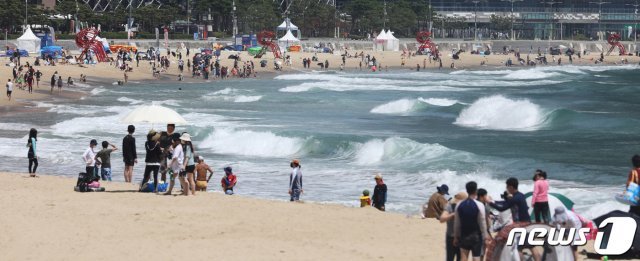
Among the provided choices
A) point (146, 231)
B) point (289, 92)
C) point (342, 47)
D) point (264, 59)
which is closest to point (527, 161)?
point (146, 231)

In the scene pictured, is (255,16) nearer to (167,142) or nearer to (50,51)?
(50,51)

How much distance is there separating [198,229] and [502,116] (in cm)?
3525

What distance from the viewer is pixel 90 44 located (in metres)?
80.2

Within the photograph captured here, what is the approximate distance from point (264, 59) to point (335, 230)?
8513 cm

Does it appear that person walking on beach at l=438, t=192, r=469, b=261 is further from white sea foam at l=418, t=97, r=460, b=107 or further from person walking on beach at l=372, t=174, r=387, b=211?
white sea foam at l=418, t=97, r=460, b=107

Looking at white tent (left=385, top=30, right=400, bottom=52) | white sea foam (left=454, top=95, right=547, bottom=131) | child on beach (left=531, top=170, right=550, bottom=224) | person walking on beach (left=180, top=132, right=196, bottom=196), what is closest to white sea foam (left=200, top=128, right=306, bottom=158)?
white sea foam (left=454, top=95, right=547, bottom=131)

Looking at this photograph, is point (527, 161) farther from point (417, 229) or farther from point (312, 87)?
point (312, 87)

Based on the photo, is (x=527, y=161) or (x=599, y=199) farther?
(x=527, y=161)

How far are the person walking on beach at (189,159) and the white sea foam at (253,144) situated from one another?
44.3ft

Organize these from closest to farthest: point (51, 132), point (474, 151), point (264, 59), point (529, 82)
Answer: point (474, 151) < point (51, 132) < point (529, 82) < point (264, 59)

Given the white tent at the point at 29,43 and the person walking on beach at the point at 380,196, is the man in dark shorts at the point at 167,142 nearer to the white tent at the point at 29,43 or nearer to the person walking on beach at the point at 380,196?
the person walking on beach at the point at 380,196

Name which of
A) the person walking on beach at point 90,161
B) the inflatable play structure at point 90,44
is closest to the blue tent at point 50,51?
the inflatable play structure at point 90,44

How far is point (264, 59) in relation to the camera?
337ft
